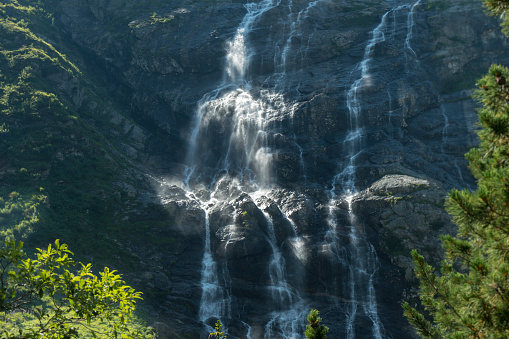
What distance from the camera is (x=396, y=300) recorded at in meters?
A: 28.8

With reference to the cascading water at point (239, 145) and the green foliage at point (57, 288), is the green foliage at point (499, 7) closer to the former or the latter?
the green foliage at point (57, 288)

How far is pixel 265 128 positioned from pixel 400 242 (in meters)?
17.4

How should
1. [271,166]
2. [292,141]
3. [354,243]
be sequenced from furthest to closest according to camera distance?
1. [292,141]
2. [271,166]
3. [354,243]

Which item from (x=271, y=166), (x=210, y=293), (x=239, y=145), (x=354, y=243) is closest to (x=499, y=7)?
(x=354, y=243)

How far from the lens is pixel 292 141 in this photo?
3934cm

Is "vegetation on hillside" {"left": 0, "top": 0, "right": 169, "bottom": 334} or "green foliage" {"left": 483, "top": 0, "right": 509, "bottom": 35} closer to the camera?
"green foliage" {"left": 483, "top": 0, "right": 509, "bottom": 35}

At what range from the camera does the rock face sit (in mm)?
29625

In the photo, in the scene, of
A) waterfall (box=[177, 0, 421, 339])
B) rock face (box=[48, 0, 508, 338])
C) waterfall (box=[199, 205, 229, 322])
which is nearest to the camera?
waterfall (box=[199, 205, 229, 322])

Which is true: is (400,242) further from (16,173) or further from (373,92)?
(16,173)

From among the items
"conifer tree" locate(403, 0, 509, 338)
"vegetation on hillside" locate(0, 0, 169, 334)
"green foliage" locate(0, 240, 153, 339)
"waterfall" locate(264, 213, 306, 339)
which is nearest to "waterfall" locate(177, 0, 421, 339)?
"waterfall" locate(264, 213, 306, 339)

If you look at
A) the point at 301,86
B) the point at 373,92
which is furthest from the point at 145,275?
the point at 373,92

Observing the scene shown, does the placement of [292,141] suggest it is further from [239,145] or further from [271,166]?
[239,145]

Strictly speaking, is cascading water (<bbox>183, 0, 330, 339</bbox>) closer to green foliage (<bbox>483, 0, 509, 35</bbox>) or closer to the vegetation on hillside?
the vegetation on hillside

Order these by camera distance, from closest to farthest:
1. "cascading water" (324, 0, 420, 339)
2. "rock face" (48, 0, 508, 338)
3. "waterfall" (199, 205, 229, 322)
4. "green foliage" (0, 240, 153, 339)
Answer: "green foliage" (0, 240, 153, 339) < "cascading water" (324, 0, 420, 339) < "waterfall" (199, 205, 229, 322) < "rock face" (48, 0, 508, 338)
